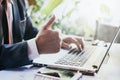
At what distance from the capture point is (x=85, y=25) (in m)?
2.40

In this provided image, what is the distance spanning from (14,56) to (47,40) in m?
0.16

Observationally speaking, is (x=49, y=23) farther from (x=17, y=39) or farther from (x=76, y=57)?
(x=17, y=39)

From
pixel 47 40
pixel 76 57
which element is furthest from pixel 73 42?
pixel 47 40

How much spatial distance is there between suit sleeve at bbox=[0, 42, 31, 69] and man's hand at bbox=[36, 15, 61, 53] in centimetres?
7

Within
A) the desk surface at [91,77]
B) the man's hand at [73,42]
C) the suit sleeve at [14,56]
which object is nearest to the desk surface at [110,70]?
the desk surface at [91,77]

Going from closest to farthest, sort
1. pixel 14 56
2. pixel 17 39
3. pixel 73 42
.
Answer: pixel 14 56, pixel 73 42, pixel 17 39

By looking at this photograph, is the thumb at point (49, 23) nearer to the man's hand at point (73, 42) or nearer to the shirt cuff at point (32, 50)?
the shirt cuff at point (32, 50)

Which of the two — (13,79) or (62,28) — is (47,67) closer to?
(13,79)

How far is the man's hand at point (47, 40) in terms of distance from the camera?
1.01 meters

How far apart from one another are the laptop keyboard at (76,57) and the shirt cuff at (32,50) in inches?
3.8

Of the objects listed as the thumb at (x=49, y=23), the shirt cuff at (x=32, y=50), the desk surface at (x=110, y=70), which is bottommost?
the desk surface at (x=110, y=70)

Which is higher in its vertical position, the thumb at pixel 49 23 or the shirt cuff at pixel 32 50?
the thumb at pixel 49 23

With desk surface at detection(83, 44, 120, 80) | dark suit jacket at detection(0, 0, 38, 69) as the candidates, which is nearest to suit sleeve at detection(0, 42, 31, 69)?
dark suit jacket at detection(0, 0, 38, 69)

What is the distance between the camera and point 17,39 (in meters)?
1.46
